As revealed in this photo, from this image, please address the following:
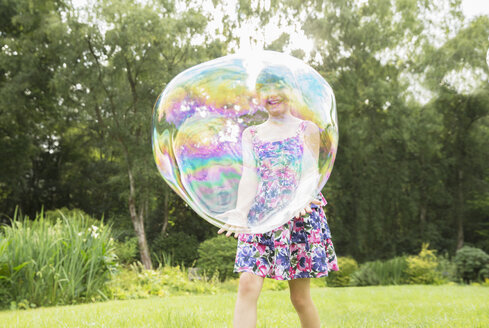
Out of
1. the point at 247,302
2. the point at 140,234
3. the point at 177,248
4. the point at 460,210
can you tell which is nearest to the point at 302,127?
the point at 247,302

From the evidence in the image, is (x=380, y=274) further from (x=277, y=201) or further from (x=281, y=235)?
(x=277, y=201)

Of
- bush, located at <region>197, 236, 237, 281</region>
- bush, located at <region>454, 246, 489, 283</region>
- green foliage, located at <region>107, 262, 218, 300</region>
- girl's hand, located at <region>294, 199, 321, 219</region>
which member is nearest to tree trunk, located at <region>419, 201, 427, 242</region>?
bush, located at <region>454, 246, 489, 283</region>

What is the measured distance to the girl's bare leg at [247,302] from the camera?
78.1 inches

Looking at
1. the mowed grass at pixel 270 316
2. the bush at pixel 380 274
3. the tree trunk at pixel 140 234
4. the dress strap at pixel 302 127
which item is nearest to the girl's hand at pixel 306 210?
the dress strap at pixel 302 127

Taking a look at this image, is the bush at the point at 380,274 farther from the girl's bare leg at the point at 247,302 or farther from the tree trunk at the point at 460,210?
the girl's bare leg at the point at 247,302

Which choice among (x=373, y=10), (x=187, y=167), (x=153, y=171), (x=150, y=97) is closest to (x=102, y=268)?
(x=187, y=167)

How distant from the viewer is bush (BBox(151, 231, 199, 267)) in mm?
12742

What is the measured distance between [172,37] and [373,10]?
6.36 m

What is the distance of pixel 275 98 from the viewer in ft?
7.07

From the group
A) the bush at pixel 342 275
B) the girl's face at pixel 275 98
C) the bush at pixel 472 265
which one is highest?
the girl's face at pixel 275 98

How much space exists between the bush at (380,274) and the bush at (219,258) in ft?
9.24

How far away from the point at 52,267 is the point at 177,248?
8174 mm

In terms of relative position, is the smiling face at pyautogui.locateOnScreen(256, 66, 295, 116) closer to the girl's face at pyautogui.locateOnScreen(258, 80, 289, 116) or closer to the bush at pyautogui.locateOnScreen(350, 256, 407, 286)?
the girl's face at pyautogui.locateOnScreen(258, 80, 289, 116)

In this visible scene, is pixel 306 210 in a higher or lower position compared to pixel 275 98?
lower
